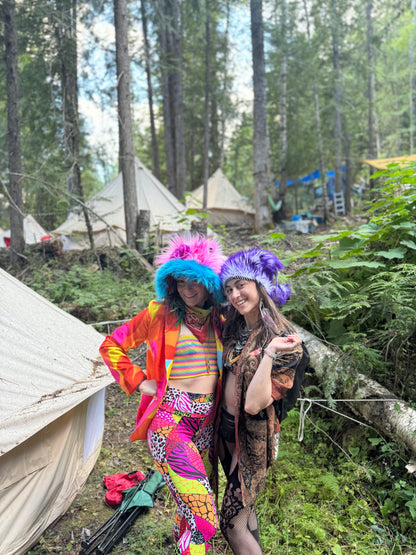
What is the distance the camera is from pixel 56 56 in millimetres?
9289

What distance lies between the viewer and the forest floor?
2.57 meters

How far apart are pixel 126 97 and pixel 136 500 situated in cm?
709

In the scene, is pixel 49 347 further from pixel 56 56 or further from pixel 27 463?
pixel 56 56

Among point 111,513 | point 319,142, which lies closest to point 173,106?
point 319,142

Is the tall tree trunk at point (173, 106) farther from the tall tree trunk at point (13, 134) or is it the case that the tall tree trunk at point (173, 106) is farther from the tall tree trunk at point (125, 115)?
the tall tree trunk at point (13, 134)

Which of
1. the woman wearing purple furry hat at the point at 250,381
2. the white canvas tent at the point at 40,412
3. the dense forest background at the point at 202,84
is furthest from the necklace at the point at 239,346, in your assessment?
the dense forest background at the point at 202,84

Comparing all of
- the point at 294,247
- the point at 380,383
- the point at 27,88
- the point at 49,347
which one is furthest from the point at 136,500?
the point at 27,88

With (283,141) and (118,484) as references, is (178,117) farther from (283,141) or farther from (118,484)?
(118,484)

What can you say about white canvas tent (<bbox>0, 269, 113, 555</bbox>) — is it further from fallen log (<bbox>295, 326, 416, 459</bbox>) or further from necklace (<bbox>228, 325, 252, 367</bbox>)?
fallen log (<bbox>295, 326, 416, 459</bbox>)

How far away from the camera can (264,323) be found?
1.84 m

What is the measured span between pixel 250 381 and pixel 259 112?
32.8 ft

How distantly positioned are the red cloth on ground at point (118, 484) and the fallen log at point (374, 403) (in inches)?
67.7

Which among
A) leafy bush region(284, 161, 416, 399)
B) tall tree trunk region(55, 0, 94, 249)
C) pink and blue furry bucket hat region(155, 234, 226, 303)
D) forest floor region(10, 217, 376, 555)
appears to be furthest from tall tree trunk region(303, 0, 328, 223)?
Answer: pink and blue furry bucket hat region(155, 234, 226, 303)

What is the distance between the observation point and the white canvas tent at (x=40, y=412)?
2297 millimetres
